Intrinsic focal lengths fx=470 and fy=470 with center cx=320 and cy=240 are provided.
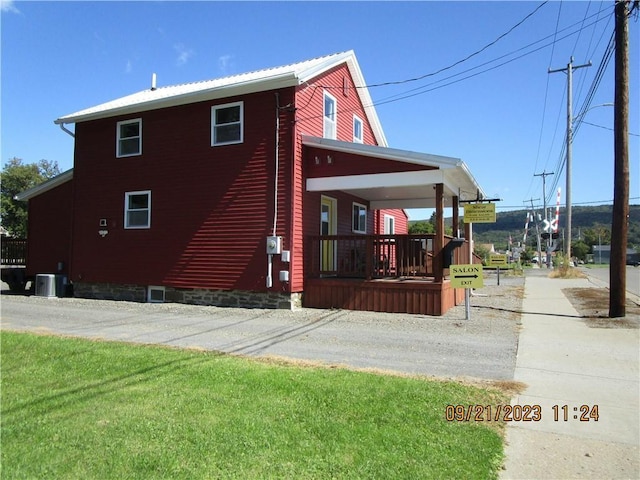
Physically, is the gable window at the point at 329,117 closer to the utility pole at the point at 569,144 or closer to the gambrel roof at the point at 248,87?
the gambrel roof at the point at 248,87

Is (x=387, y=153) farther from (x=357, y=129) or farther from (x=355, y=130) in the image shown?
(x=357, y=129)

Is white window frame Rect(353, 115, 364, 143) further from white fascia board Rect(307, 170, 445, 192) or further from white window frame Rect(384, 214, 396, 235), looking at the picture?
white fascia board Rect(307, 170, 445, 192)

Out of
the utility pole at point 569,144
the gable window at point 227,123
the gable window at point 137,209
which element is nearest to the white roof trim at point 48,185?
the gable window at point 137,209

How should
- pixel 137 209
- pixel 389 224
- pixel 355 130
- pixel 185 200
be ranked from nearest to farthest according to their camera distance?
pixel 185 200, pixel 137 209, pixel 355 130, pixel 389 224

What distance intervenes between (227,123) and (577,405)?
10.6m

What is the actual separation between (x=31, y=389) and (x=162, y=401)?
63.4 inches

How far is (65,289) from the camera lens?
49.9ft

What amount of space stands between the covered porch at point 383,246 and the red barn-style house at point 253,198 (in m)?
0.03

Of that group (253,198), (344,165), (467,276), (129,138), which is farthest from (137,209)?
(467,276)

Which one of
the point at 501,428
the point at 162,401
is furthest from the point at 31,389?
the point at 501,428

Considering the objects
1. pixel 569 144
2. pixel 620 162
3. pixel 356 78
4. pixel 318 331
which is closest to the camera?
pixel 318 331

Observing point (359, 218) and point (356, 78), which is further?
point (359, 218)

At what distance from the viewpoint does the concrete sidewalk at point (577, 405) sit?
11.4 ft

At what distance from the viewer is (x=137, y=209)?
14.0 meters
